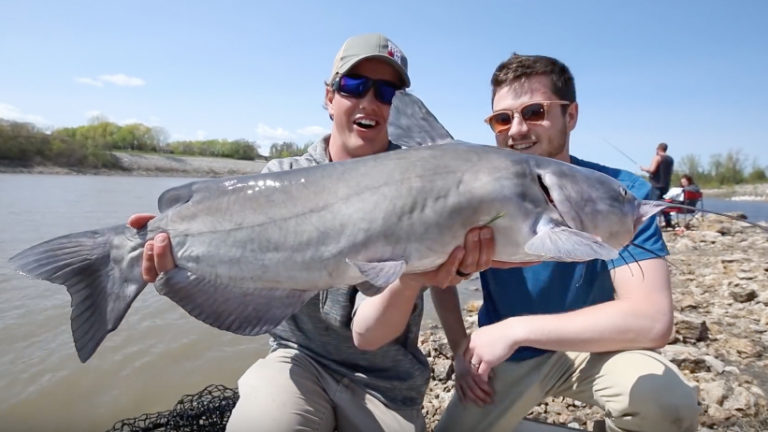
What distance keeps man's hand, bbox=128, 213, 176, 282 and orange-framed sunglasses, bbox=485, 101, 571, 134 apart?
2050 millimetres

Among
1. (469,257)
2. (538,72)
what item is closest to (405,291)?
(469,257)

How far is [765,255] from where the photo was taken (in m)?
10.3

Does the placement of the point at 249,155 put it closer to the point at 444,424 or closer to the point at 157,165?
the point at 157,165

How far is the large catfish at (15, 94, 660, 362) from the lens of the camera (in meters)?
1.92

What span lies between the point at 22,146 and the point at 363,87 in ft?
181

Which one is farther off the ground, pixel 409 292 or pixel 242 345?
pixel 409 292

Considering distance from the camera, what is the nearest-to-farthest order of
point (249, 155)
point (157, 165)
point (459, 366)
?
point (459, 366) < point (157, 165) < point (249, 155)

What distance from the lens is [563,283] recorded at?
2678mm

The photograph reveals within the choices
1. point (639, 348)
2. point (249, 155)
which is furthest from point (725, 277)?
point (249, 155)

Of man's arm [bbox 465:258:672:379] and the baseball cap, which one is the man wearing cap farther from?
man's arm [bbox 465:258:672:379]

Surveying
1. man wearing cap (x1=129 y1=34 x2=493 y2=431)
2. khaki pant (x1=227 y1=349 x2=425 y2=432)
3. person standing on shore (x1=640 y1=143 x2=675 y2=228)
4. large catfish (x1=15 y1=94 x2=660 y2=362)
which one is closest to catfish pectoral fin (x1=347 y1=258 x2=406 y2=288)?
large catfish (x1=15 y1=94 x2=660 y2=362)

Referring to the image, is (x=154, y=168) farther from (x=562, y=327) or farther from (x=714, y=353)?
(x=562, y=327)

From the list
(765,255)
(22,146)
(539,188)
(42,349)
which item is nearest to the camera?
(539,188)

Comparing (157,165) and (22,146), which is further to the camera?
(157,165)
